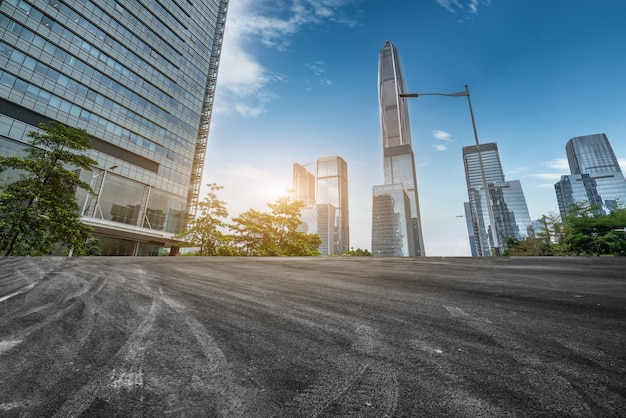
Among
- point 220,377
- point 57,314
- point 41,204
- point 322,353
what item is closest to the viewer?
point 220,377

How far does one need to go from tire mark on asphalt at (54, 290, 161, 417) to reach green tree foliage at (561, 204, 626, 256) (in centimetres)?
3835

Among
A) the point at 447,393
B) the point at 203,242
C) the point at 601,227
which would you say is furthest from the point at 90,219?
the point at 601,227

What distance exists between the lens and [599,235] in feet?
97.0

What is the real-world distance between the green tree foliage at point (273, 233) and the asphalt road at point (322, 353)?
2243 cm

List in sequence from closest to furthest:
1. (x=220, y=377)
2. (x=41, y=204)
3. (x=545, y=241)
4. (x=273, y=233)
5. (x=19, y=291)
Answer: (x=220, y=377)
(x=19, y=291)
(x=41, y=204)
(x=273, y=233)
(x=545, y=241)

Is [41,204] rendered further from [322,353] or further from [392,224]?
[392,224]

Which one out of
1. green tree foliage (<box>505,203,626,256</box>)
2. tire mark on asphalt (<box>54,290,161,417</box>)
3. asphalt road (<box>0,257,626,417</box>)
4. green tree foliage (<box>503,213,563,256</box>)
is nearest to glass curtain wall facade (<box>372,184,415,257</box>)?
green tree foliage (<box>503,213,563,256</box>)

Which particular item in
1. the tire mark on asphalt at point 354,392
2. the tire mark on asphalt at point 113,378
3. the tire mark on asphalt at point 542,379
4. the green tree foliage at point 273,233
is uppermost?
the green tree foliage at point 273,233

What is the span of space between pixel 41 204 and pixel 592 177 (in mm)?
228530

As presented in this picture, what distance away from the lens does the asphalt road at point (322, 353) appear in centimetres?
169

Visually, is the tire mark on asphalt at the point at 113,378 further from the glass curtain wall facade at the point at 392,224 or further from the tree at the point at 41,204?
the glass curtain wall facade at the point at 392,224

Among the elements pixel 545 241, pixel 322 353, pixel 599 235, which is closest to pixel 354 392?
pixel 322 353

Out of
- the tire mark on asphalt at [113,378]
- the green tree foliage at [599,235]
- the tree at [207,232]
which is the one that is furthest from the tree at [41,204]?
the green tree foliage at [599,235]

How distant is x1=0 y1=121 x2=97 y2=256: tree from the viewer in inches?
653
